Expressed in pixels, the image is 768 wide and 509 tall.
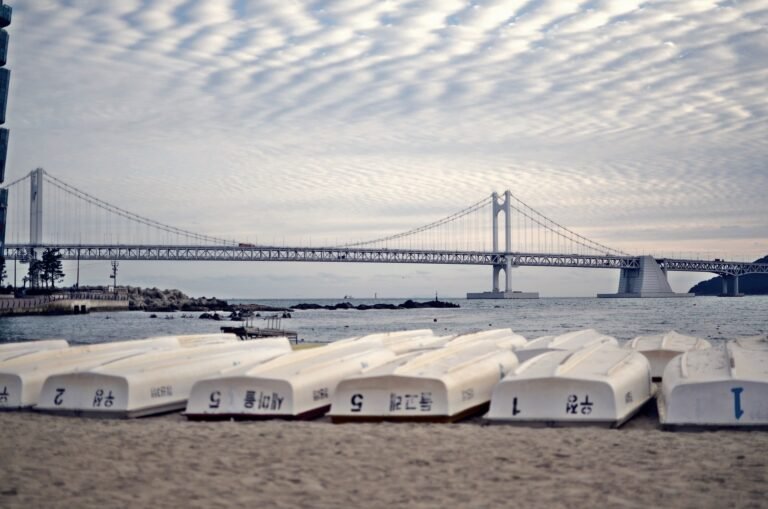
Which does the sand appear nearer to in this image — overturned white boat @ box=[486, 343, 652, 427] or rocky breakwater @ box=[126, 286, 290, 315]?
overturned white boat @ box=[486, 343, 652, 427]

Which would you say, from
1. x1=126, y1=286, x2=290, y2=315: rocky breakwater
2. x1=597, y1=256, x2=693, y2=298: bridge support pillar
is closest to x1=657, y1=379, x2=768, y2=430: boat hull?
x1=126, y1=286, x2=290, y2=315: rocky breakwater

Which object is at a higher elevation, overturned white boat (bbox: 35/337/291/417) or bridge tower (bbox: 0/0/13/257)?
bridge tower (bbox: 0/0/13/257)

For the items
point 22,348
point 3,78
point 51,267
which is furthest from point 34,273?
point 22,348

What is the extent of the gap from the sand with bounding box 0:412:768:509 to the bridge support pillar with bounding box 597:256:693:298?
85097 millimetres

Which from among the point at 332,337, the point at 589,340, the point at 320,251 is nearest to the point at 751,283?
the point at 320,251

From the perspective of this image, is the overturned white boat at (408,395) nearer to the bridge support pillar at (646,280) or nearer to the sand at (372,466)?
the sand at (372,466)

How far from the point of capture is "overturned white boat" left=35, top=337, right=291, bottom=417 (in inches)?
394

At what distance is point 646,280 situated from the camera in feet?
298

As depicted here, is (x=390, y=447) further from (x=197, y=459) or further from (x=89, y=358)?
(x=89, y=358)

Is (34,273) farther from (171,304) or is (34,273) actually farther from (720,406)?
(720,406)

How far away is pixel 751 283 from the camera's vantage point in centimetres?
12850

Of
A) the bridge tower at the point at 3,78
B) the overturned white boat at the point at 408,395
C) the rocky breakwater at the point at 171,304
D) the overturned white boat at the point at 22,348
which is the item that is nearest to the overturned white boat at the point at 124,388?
the overturned white boat at the point at 408,395

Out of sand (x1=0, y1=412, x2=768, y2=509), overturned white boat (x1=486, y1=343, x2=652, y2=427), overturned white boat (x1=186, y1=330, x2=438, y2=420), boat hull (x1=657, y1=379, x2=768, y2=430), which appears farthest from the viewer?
overturned white boat (x1=186, y1=330, x2=438, y2=420)

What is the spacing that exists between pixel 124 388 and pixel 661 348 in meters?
8.74
